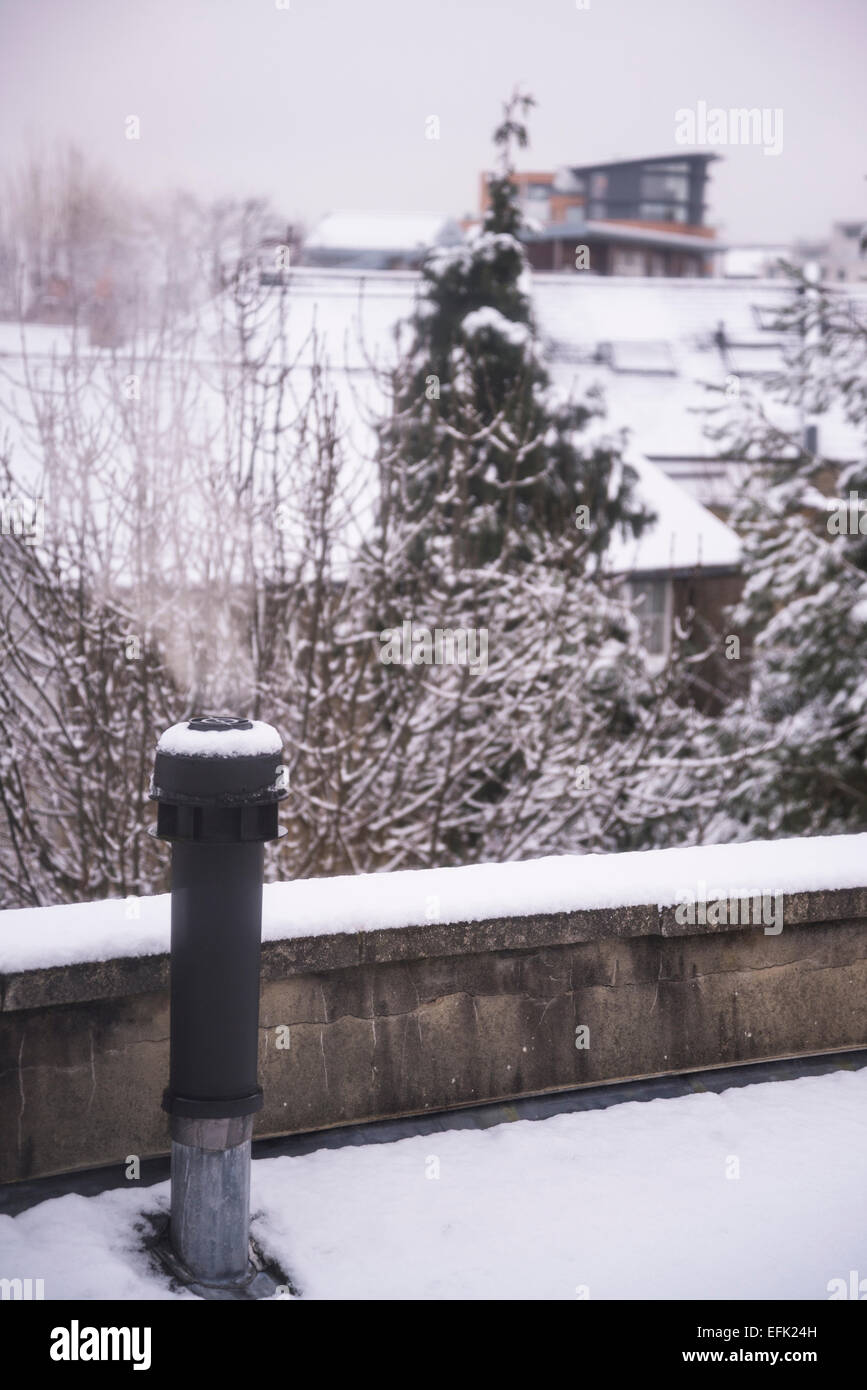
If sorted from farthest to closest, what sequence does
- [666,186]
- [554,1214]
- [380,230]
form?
1. [666,186]
2. [380,230]
3. [554,1214]

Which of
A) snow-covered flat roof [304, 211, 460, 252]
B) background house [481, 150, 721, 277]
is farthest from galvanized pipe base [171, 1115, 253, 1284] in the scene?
background house [481, 150, 721, 277]

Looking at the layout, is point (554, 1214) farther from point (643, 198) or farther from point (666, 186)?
point (666, 186)

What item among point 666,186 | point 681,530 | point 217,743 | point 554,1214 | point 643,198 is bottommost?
point 681,530

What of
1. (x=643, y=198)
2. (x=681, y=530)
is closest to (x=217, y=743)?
(x=681, y=530)

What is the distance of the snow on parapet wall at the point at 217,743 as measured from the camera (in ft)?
9.65

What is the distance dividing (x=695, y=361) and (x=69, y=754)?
1241 inches

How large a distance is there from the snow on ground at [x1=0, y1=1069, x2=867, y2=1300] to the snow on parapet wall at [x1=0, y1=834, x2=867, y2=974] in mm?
590

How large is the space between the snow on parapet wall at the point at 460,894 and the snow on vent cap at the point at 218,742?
27.0 inches

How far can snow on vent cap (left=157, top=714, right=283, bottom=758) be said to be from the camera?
2.94m

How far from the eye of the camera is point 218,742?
2961 millimetres

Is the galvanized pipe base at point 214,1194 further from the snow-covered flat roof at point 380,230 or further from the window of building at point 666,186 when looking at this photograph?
the window of building at point 666,186

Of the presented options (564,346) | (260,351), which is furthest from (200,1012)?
(564,346)

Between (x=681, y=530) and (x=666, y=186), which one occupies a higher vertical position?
(x=666, y=186)

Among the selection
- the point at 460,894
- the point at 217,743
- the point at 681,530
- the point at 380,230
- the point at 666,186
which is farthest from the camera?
the point at 666,186
